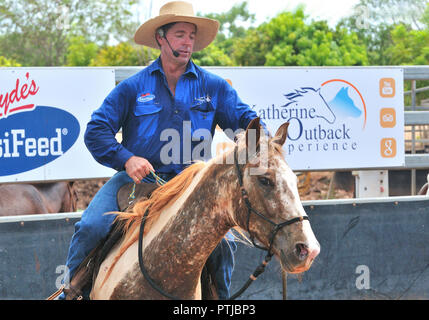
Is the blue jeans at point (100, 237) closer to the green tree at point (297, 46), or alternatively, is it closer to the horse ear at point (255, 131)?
the horse ear at point (255, 131)

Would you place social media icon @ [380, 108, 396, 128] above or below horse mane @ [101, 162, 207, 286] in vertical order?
above

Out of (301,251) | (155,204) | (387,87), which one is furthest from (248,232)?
(387,87)

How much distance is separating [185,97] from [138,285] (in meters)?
1.30

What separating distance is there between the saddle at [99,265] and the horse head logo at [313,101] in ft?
10.8

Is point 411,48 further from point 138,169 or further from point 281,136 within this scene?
point 138,169

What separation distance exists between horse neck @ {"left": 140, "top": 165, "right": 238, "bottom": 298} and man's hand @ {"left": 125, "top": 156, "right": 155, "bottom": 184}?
0.36 metres


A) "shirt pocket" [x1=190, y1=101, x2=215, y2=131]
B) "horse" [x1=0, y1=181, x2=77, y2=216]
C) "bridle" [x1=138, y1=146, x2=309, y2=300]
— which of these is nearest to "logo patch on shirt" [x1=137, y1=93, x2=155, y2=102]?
"shirt pocket" [x1=190, y1=101, x2=215, y2=131]

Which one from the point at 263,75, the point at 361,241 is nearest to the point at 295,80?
the point at 263,75

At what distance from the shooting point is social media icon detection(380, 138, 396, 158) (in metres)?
6.70

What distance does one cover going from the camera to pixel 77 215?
17.7ft

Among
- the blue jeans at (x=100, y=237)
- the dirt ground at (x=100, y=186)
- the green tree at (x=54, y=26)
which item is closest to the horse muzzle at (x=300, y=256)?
the blue jeans at (x=100, y=237)

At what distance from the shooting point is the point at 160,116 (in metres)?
3.73

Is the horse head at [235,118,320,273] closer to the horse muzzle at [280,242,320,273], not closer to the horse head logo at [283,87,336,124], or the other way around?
the horse muzzle at [280,242,320,273]

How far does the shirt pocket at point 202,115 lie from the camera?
377 cm
